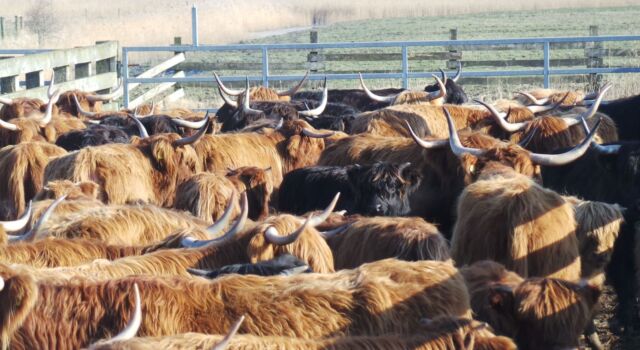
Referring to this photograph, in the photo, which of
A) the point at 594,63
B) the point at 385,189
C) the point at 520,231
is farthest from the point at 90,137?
the point at 594,63

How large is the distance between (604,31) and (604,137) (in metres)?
30.9

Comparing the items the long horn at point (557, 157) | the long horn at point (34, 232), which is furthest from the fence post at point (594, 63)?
the long horn at point (34, 232)

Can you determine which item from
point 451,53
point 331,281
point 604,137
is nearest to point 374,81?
point 451,53

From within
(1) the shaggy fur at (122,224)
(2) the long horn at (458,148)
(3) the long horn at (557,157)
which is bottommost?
(1) the shaggy fur at (122,224)

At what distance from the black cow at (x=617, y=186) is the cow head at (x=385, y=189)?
4.89 feet

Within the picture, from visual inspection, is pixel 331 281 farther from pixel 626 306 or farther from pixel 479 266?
pixel 626 306

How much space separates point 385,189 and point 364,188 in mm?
156

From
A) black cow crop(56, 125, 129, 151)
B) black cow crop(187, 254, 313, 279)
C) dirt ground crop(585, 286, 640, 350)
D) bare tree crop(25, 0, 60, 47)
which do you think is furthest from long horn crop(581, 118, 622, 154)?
bare tree crop(25, 0, 60, 47)

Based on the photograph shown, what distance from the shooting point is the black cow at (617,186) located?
27.1ft

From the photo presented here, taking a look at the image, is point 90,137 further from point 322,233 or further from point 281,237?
→ point 281,237

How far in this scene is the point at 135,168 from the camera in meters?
9.13

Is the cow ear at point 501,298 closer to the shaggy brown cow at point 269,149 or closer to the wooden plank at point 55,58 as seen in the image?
the shaggy brown cow at point 269,149

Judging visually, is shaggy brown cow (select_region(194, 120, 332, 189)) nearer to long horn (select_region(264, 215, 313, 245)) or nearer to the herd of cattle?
the herd of cattle

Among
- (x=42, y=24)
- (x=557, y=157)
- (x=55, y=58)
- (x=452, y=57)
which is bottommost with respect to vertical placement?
(x=557, y=157)
